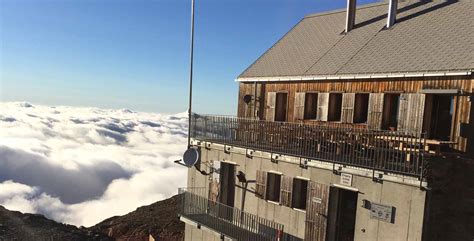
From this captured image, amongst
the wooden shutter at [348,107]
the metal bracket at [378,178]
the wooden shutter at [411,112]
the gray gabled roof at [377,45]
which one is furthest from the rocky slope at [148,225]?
the metal bracket at [378,178]

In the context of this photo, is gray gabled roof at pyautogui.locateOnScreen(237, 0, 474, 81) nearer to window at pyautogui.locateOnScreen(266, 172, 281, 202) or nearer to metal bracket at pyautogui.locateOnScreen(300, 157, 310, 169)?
metal bracket at pyautogui.locateOnScreen(300, 157, 310, 169)

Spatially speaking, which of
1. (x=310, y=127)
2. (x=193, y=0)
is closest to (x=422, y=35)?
(x=310, y=127)

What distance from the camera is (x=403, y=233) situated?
13.0m

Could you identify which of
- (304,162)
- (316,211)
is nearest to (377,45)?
(304,162)

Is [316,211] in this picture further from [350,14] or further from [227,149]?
[350,14]

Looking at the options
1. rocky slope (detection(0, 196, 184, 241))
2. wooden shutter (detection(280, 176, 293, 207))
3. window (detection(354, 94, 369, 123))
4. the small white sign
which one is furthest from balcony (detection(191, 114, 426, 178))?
rocky slope (detection(0, 196, 184, 241))

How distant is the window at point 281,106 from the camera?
2295 cm

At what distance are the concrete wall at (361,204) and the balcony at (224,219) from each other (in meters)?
0.57

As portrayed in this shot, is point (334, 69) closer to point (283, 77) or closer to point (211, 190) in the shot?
point (283, 77)

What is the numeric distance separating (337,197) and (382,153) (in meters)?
2.89

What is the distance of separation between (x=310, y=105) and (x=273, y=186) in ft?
16.8

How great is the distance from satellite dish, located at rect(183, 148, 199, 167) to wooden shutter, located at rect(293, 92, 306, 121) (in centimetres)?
570

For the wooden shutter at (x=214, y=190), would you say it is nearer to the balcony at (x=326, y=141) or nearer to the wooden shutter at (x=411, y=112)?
the balcony at (x=326, y=141)

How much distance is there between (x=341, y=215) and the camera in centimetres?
1603
